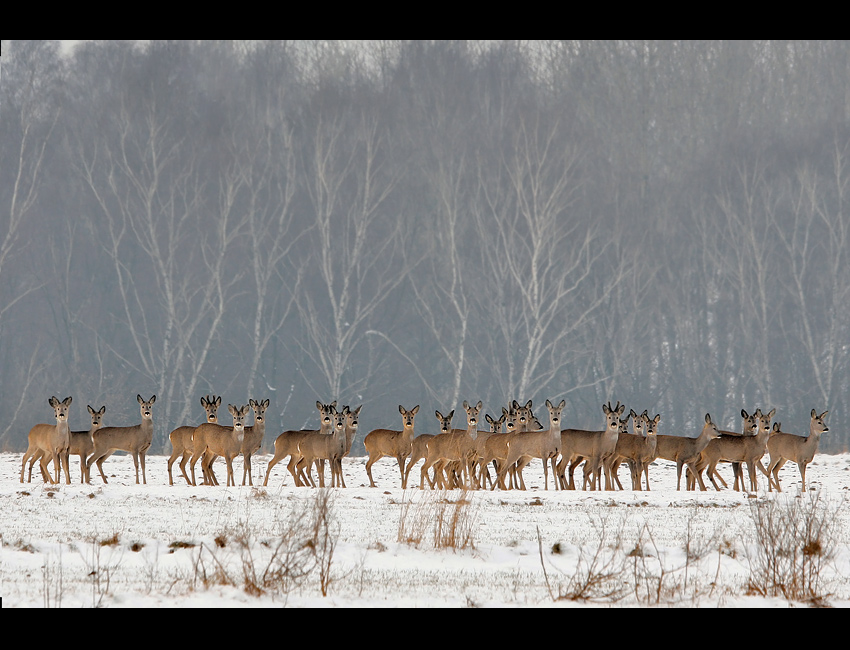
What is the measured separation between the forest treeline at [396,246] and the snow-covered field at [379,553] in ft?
93.4

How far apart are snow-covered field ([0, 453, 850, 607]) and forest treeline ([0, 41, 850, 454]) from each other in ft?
93.4

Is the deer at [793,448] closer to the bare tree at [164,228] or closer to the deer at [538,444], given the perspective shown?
the deer at [538,444]

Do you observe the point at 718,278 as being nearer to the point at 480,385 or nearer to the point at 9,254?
the point at 480,385

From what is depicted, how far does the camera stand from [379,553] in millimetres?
10289

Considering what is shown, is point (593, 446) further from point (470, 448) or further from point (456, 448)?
point (456, 448)

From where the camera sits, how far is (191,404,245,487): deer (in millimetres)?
19688

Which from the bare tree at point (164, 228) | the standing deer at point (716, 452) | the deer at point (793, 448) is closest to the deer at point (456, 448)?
the standing deer at point (716, 452)

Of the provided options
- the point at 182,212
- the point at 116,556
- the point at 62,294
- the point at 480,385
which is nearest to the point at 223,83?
the point at 182,212

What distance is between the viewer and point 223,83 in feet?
187

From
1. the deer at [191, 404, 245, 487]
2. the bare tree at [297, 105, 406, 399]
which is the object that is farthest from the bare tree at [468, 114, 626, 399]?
the deer at [191, 404, 245, 487]

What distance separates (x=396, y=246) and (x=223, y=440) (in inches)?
1177

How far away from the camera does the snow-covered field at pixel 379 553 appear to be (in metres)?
8.34

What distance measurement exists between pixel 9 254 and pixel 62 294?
2986 millimetres

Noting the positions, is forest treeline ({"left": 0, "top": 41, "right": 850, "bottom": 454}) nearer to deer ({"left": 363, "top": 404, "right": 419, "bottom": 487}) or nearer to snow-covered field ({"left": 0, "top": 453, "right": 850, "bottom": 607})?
deer ({"left": 363, "top": 404, "right": 419, "bottom": 487})
